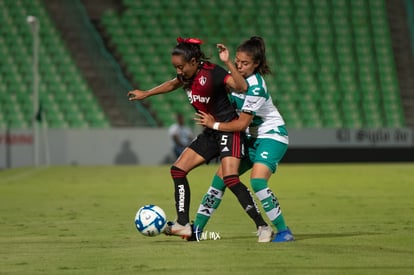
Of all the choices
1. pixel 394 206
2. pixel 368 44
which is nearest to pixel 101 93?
pixel 368 44

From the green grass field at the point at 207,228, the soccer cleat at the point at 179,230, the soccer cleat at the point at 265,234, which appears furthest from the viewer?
the soccer cleat at the point at 179,230

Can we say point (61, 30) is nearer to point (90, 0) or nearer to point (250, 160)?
point (90, 0)

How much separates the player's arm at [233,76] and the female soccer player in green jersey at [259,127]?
109 millimetres

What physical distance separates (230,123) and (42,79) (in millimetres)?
22656

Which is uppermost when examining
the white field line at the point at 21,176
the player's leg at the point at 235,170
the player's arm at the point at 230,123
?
the player's arm at the point at 230,123

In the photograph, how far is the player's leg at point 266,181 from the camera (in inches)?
359

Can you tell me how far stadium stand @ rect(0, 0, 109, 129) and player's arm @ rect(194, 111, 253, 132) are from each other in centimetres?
2114

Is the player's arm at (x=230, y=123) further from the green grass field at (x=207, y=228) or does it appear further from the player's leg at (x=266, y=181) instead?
the green grass field at (x=207, y=228)

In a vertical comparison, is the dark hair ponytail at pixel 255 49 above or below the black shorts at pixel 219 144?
above

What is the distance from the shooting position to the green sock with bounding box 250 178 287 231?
9094 millimetres

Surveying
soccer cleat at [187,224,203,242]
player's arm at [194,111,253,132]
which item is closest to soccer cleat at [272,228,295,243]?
soccer cleat at [187,224,203,242]

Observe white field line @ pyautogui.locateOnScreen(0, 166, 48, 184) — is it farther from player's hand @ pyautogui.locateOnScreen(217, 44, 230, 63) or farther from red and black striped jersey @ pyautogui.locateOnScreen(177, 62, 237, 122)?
player's hand @ pyautogui.locateOnScreen(217, 44, 230, 63)

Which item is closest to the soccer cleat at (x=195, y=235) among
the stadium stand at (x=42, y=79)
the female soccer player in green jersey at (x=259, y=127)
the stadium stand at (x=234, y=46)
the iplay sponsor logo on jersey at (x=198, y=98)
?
the female soccer player in green jersey at (x=259, y=127)

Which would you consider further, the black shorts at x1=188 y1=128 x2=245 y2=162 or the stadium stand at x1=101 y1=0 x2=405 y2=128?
the stadium stand at x1=101 y1=0 x2=405 y2=128
